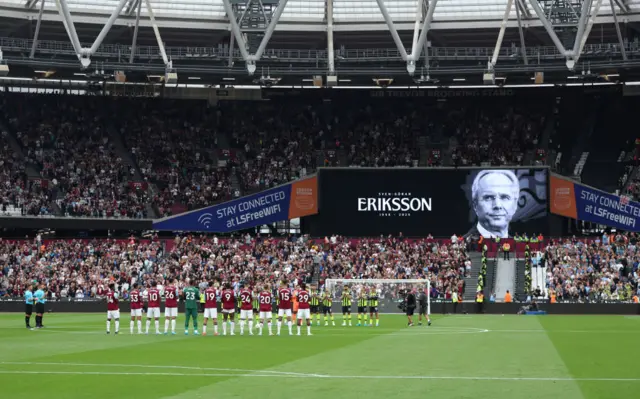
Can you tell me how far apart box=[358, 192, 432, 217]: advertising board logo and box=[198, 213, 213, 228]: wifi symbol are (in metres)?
11.4

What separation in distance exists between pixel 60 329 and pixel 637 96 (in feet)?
174

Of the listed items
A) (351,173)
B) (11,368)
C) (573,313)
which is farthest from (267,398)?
(351,173)

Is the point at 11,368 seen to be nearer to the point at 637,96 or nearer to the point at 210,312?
the point at 210,312

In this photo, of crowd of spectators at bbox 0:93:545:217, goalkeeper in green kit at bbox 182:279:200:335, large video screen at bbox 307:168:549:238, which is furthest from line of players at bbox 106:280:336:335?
crowd of spectators at bbox 0:93:545:217

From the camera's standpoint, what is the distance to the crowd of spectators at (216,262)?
62.5 metres

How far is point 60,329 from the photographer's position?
132ft

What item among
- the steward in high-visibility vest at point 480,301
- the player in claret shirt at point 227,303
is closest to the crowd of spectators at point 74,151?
the steward in high-visibility vest at point 480,301

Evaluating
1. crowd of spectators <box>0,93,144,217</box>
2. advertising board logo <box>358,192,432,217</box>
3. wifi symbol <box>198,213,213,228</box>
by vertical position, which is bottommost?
wifi symbol <box>198,213,213,228</box>

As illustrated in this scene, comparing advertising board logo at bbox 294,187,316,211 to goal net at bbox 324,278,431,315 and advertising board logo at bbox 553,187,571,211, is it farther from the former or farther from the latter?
advertising board logo at bbox 553,187,571,211

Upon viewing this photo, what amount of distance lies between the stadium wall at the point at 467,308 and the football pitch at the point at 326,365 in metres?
19.7

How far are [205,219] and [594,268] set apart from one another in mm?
28585

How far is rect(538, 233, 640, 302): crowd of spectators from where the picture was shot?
58.7m

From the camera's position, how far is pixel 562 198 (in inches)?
2746

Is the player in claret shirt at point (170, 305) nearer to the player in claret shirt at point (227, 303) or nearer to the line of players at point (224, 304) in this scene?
the line of players at point (224, 304)
